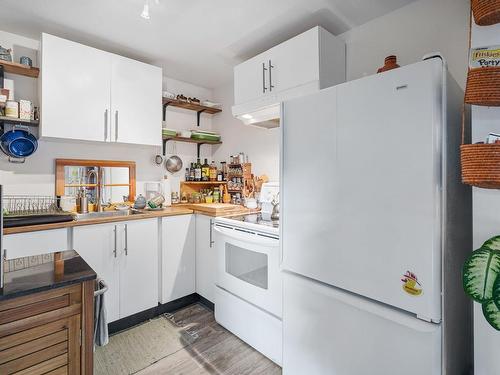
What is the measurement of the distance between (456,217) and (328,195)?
54 centimetres

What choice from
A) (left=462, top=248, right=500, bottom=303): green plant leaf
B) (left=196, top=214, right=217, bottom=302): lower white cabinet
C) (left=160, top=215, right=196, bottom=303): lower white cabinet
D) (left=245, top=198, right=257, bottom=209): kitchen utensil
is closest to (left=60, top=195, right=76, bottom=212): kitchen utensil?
(left=160, top=215, right=196, bottom=303): lower white cabinet

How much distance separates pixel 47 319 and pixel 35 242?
109 centimetres

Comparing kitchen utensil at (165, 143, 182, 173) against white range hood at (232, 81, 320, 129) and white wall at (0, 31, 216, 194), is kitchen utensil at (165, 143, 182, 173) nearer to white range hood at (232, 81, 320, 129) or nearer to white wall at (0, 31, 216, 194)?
white wall at (0, 31, 216, 194)

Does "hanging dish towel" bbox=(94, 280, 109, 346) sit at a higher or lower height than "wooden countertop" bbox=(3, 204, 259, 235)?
lower

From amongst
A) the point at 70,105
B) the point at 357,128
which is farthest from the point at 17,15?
the point at 357,128

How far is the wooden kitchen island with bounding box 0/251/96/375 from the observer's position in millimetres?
899

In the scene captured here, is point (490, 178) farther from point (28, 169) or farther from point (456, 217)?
point (28, 169)

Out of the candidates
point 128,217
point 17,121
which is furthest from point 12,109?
point 128,217

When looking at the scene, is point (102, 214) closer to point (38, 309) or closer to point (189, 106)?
point (189, 106)

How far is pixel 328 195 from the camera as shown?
1.32 m

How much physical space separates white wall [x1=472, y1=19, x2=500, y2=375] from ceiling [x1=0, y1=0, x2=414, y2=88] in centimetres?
100

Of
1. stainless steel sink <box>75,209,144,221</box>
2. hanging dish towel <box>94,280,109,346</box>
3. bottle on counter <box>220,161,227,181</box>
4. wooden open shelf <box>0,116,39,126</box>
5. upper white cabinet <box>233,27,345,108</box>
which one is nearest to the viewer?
hanging dish towel <box>94,280,109,346</box>

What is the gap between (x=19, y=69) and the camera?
2.06m

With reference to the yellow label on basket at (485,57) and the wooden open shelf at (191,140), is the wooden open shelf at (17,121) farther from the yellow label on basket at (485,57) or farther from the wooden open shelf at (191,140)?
the yellow label on basket at (485,57)
